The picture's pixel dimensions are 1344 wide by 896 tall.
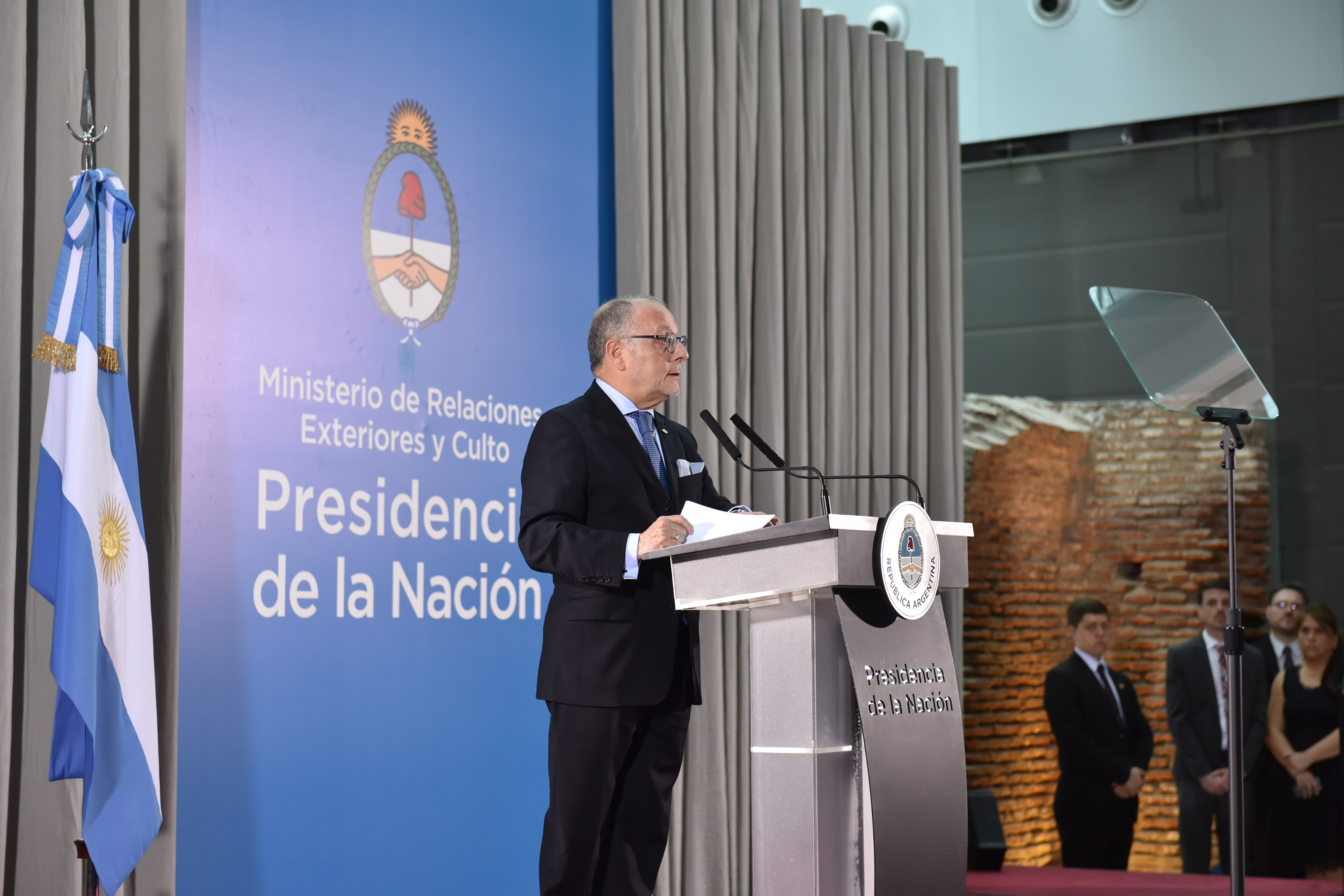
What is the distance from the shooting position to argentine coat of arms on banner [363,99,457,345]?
371 centimetres

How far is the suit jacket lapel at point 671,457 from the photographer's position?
2.88m

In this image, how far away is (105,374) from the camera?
2.79 m

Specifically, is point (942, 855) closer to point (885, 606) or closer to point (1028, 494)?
point (885, 606)

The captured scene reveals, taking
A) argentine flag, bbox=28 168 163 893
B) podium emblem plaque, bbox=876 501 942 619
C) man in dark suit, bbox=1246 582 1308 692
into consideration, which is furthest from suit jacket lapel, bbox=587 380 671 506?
man in dark suit, bbox=1246 582 1308 692

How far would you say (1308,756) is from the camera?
550cm

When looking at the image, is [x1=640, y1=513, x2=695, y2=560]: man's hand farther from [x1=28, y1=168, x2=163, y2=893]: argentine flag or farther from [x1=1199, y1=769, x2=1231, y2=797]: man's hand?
[x1=1199, y1=769, x2=1231, y2=797]: man's hand

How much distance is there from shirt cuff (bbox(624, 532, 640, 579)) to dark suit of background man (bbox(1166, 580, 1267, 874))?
158 inches

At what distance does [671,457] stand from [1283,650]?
3.87 metres

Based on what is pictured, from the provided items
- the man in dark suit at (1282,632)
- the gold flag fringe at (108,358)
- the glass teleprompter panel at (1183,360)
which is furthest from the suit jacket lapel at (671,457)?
the man in dark suit at (1282,632)

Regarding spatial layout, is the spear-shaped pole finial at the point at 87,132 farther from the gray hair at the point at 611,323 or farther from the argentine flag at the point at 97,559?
the gray hair at the point at 611,323

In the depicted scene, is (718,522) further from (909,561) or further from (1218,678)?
(1218,678)

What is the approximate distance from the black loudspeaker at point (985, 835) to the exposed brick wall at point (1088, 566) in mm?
322

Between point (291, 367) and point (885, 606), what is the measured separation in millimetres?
1840

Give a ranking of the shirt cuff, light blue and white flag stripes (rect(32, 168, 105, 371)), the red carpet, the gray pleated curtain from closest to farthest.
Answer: the shirt cuff, light blue and white flag stripes (rect(32, 168, 105, 371)), the gray pleated curtain, the red carpet
